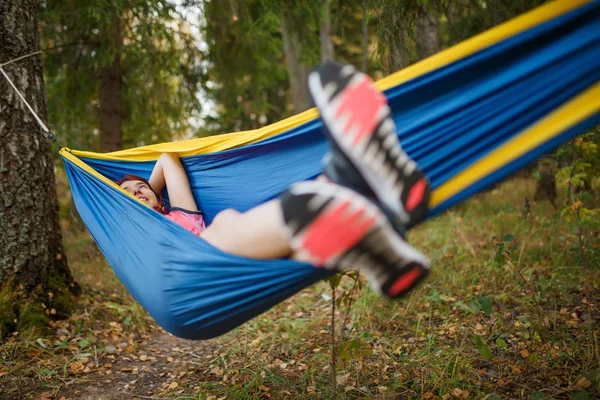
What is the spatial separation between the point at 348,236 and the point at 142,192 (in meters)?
1.13

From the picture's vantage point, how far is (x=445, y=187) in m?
1.26

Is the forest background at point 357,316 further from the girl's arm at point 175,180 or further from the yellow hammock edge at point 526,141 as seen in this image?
the girl's arm at point 175,180

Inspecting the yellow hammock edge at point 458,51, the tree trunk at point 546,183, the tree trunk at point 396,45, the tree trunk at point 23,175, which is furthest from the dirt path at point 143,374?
the tree trunk at point 546,183

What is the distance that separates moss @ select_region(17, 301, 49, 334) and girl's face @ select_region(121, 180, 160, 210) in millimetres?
775

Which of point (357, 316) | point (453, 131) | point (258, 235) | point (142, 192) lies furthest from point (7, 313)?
point (453, 131)

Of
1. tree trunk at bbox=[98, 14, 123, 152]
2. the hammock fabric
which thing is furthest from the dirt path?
tree trunk at bbox=[98, 14, 123, 152]

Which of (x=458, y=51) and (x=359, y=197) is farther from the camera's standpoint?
(x=458, y=51)

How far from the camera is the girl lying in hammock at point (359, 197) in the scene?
3.51 feet

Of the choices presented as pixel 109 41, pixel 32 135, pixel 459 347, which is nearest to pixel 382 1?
pixel 459 347

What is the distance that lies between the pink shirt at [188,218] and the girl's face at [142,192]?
0.09m

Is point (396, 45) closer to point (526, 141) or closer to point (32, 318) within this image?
point (526, 141)

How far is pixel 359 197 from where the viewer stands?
42.5 inches

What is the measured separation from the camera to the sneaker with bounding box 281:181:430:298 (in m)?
1.07

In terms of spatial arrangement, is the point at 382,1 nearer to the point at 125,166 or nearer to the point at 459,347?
the point at 125,166
